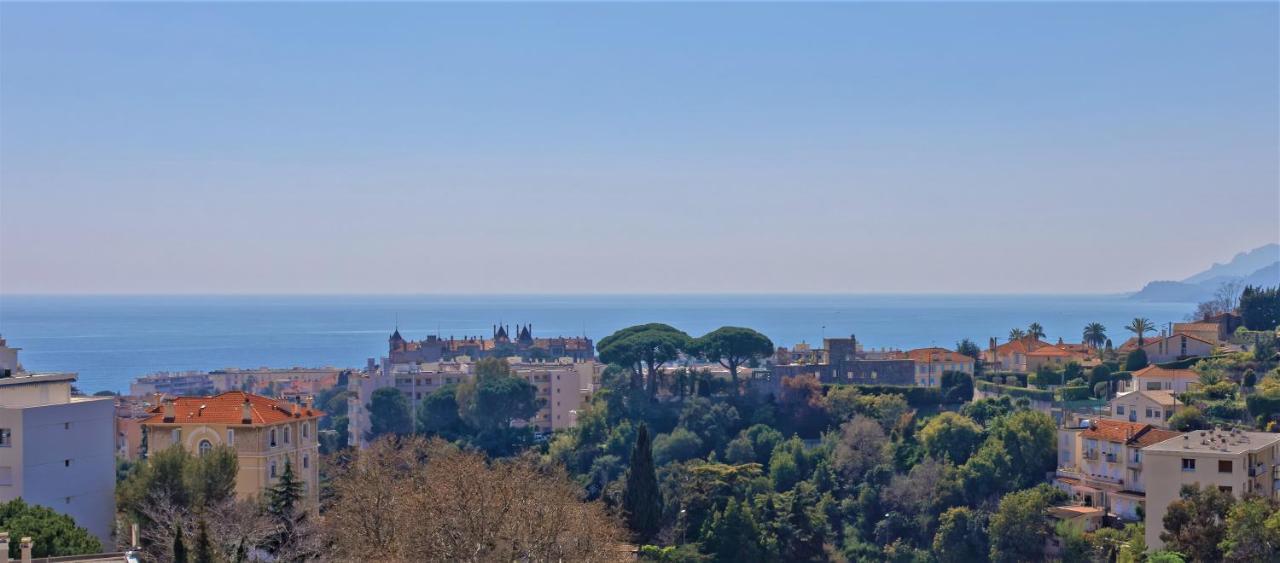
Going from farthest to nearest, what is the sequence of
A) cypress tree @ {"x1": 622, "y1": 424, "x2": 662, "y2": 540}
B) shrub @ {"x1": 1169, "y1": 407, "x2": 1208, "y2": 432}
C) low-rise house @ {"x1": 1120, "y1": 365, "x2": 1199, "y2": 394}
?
low-rise house @ {"x1": 1120, "y1": 365, "x2": 1199, "y2": 394}, shrub @ {"x1": 1169, "y1": 407, "x2": 1208, "y2": 432}, cypress tree @ {"x1": 622, "y1": 424, "x2": 662, "y2": 540}

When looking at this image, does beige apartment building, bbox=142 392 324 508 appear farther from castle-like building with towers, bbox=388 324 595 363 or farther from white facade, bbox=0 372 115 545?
castle-like building with towers, bbox=388 324 595 363

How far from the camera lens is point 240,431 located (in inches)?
1276

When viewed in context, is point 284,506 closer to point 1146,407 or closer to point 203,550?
point 203,550

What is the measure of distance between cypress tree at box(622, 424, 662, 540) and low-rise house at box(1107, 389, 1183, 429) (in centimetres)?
1564

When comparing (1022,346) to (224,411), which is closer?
(224,411)

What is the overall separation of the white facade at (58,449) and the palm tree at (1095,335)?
47902 millimetres

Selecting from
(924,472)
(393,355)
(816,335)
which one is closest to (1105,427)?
(924,472)

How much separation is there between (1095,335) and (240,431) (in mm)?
43972

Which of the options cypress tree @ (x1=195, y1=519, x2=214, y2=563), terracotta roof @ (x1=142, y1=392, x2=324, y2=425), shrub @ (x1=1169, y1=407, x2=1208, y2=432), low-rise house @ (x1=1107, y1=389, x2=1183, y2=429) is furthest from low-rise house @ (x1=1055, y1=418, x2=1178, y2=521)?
cypress tree @ (x1=195, y1=519, x2=214, y2=563)

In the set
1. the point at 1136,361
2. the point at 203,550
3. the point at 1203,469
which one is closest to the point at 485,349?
the point at 1136,361

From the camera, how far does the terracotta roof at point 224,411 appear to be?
1286 inches

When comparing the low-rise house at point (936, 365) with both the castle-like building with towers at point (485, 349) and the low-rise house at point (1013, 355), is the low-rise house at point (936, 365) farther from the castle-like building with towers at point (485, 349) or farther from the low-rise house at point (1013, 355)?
the castle-like building with towers at point (485, 349)

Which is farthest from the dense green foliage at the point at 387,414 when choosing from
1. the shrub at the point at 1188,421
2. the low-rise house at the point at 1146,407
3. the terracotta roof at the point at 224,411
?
the shrub at the point at 1188,421

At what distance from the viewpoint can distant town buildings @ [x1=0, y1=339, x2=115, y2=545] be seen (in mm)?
25031
